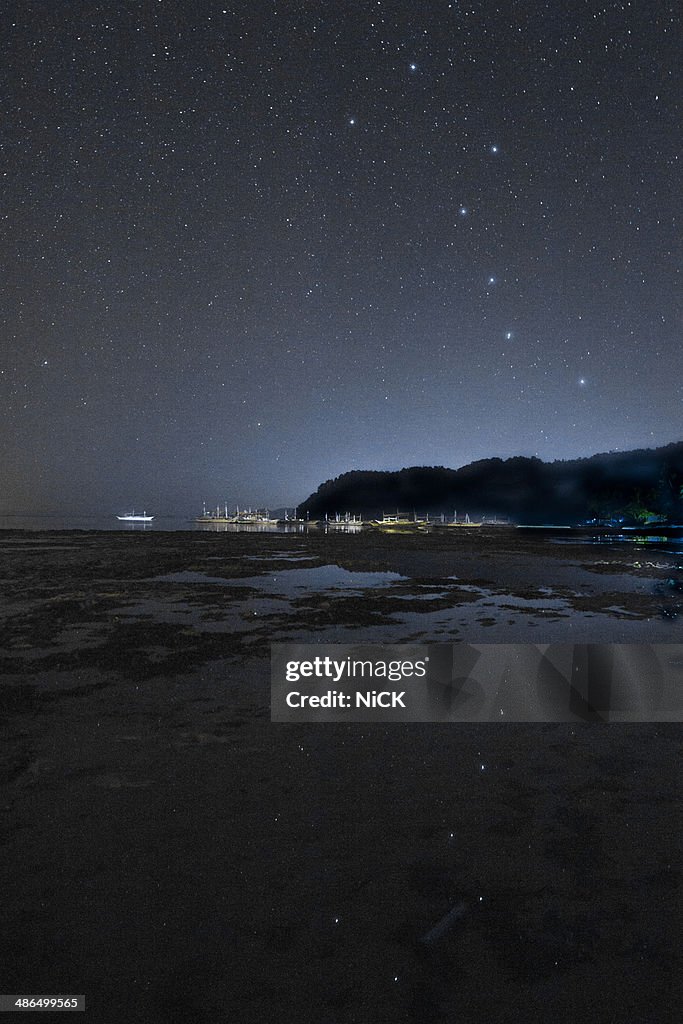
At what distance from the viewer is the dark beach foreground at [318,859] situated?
2.92 meters

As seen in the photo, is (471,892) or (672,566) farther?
(672,566)

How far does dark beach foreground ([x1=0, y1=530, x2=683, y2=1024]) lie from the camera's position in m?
2.92

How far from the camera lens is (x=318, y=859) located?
396cm

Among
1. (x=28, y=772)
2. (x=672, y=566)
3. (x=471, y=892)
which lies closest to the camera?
(x=471, y=892)

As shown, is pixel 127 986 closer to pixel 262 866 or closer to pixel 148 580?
pixel 262 866

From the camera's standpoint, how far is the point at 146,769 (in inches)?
211

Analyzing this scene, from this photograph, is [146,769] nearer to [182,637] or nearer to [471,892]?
[471,892]

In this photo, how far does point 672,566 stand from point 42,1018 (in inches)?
1189

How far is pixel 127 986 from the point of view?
293 cm

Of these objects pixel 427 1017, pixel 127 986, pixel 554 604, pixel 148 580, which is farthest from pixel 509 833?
pixel 148 580

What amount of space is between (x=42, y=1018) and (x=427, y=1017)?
6.40ft

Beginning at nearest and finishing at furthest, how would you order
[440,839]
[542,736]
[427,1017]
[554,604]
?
1. [427,1017]
2. [440,839]
3. [542,736]
4. [554,604]

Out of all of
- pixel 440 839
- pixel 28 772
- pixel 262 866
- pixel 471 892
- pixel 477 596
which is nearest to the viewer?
pixel 471 892

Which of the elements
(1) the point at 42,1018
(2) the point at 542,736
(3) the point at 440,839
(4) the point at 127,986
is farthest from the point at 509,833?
(1) the point at 42,1018
